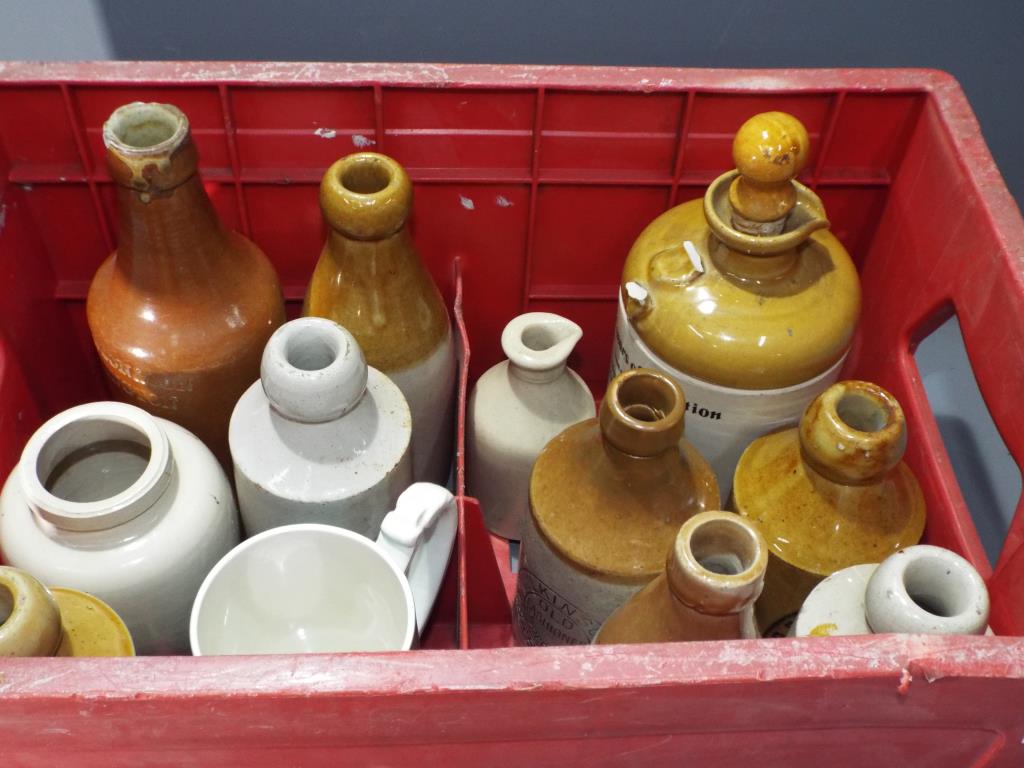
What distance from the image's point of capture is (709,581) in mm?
552

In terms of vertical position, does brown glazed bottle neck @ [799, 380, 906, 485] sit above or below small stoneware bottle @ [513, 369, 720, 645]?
above

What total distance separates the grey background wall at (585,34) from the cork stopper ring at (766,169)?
46 centimetres

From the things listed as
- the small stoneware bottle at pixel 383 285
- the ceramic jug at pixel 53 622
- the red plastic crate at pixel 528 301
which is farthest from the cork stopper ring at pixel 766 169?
the ceramic jug at pixel 53 622

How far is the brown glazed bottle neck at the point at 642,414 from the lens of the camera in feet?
2.21

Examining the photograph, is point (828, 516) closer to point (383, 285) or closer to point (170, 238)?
point (383, 285)

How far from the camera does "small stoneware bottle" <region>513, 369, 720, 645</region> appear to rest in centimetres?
69

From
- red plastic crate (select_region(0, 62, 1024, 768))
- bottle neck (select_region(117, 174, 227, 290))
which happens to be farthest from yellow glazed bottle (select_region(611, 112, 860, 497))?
bottle neck (select_region(117, 174, 227, 290))

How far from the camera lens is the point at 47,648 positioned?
1.90ft

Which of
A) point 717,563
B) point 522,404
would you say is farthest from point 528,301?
point 717,563

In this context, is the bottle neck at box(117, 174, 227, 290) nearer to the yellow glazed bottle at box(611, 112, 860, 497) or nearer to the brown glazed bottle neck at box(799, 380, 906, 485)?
the yellow glazed bottle at box(611, 112, 860, 497)

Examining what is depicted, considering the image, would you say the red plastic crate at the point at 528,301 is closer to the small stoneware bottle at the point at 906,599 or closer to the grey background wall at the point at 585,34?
the small stoneware bottle at the point at 906,599

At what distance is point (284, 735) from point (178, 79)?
21.9 inches

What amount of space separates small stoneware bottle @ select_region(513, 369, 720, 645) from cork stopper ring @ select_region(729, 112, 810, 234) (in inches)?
6.8

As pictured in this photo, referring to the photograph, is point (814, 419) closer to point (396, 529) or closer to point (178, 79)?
point (396, 529)
